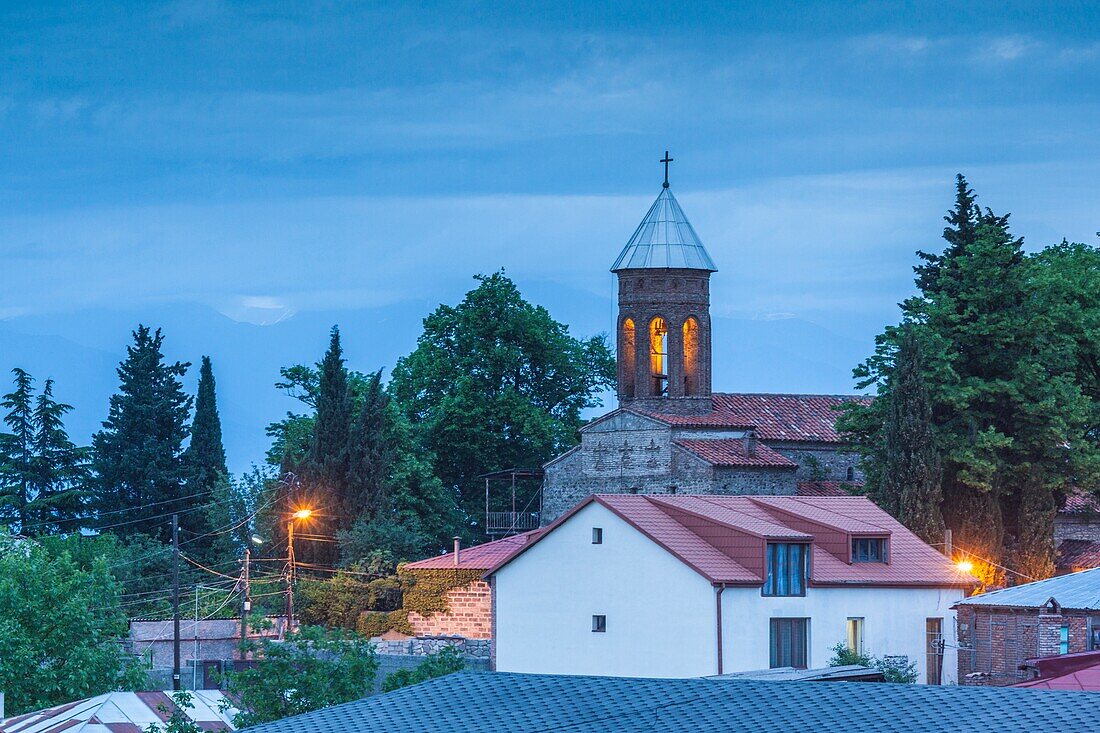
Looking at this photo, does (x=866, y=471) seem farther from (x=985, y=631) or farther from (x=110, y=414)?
(x=110, y=414)

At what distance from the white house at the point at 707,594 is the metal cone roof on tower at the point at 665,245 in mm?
18007

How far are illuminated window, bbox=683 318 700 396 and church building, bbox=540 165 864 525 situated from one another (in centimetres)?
3

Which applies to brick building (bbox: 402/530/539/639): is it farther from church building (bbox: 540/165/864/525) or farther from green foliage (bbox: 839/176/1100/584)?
green foliage (bbox: 839/176/1100/584)

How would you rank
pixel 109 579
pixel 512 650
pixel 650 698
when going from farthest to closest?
pixel 109 579 < pixel 512 650 < pixel 650 698

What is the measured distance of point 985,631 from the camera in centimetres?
4094

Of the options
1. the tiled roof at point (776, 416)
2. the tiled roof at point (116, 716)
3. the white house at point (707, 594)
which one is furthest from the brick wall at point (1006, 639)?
the tiled roof at point (776, 416)

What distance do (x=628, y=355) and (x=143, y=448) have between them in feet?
72.4

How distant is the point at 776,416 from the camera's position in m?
63.0

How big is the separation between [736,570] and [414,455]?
29.0 meters

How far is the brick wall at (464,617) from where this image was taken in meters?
53.8

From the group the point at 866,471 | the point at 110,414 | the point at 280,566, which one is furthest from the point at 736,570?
the point at 110,414

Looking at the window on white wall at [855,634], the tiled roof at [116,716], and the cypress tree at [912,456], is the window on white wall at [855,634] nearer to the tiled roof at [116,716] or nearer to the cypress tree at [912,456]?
the cypress tree at [912,456]

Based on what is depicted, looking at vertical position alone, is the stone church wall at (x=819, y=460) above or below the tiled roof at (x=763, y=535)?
above

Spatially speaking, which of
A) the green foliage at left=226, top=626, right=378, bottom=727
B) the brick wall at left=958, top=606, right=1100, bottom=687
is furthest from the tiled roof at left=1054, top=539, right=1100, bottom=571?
the green foliage at left=226, top=626, right=378, bottom=727
